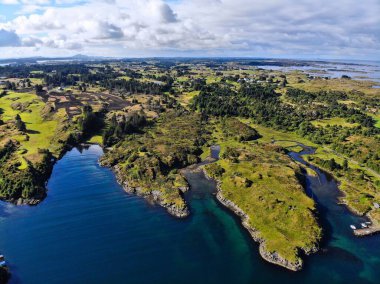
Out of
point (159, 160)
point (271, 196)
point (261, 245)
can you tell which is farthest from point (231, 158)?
point (261, 245)

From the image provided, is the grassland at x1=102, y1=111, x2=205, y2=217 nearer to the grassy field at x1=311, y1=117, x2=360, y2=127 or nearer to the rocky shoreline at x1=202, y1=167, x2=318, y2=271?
the rocky shoreline at x1=202, y1=167, x2=318, y2=271

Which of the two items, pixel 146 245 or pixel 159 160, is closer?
pixel 146 245

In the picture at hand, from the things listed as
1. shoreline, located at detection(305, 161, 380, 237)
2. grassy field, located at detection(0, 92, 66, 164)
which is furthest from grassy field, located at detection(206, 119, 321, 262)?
grassy field, located at detection(0, 92, 66, 164)

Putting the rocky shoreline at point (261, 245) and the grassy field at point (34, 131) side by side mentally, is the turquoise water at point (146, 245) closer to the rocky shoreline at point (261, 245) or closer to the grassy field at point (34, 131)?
the rocky shoreline at point (261, 245)

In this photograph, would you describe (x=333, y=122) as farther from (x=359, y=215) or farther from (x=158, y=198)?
(x=158, y=198)

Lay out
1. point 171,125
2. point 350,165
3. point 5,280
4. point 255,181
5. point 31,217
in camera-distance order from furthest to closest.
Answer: point 171,125
point 350,165
point 255,181
point 31,217
point 5,280

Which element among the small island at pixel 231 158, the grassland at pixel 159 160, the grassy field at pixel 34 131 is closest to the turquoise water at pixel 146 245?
the small island at pixel 231 158

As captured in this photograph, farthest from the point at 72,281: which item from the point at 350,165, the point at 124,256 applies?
the point at 350,165

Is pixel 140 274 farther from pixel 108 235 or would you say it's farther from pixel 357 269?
pixel 357 269
